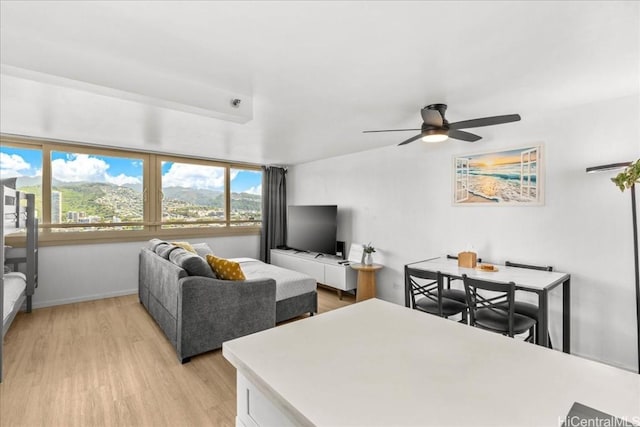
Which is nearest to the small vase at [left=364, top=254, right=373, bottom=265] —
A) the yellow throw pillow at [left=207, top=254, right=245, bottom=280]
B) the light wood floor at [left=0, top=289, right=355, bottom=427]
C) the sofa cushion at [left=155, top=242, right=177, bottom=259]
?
the yellow throw pillow at [left=207, top=254, right=245, bottom=280]

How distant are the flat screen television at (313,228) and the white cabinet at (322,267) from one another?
0.49ft

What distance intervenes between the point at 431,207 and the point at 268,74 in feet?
8.86

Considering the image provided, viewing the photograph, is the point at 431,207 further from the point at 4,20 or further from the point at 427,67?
the point at 4,20

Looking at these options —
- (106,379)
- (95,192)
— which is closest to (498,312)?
(106,379)

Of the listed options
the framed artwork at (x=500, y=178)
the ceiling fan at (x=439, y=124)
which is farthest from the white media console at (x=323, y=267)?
the ceiling fan at (x=439, y=124)

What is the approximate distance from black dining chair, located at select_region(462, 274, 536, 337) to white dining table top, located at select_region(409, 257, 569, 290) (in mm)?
171

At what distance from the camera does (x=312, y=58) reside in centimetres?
193

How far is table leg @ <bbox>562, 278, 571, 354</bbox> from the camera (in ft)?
8.75

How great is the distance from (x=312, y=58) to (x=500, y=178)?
2.51 meters

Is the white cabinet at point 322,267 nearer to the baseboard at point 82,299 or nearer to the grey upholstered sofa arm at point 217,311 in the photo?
the grey upholstered sofa arm at point 217,311

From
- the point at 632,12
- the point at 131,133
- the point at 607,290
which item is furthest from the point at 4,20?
the point at 607,290

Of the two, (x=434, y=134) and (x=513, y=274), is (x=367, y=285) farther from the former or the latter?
(x=434, y=134)

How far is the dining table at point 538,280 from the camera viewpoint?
2.25m

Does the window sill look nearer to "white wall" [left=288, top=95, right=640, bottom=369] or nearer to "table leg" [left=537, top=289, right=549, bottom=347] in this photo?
"white wall" [left=288, top=95, right=640, bottom=369]
